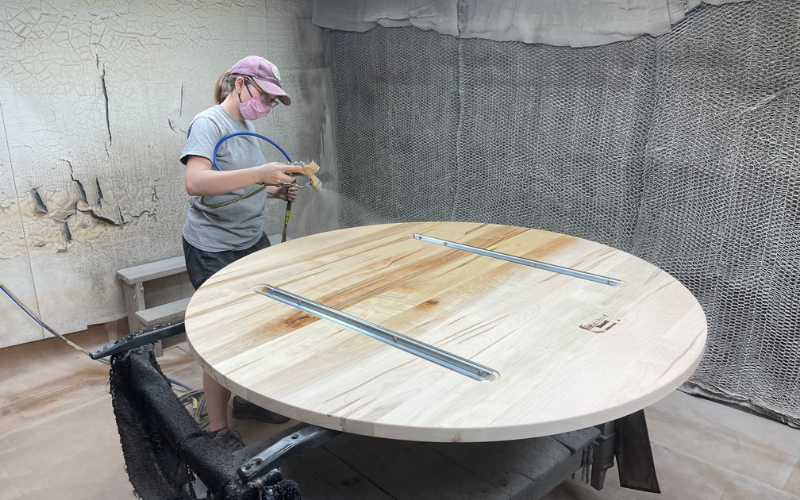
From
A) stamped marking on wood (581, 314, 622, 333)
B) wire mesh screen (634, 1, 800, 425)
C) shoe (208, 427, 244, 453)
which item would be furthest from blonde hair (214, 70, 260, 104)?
wire mesh screen (634, 1, 800, 425)

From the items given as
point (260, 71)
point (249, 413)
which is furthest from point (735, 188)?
point (249, 413)

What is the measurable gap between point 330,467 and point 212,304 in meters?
0.52

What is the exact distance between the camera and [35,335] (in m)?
2.85

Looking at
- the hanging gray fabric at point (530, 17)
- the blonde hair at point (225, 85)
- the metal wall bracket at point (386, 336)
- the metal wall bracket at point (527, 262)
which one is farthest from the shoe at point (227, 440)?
the hanging gray fabric at point (530, 17)

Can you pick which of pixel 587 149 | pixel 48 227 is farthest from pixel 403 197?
pixel 48 227

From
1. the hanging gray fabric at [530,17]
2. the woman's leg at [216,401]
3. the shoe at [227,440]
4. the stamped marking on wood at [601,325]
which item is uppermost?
the hanging gray fabric at [530,17]

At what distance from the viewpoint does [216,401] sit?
1.95 meters

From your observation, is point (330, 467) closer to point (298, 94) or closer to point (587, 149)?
point (587, 149)

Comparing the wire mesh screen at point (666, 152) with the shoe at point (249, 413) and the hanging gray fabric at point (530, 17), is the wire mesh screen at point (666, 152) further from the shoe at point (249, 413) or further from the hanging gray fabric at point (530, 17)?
the shoe at point (249, 413)

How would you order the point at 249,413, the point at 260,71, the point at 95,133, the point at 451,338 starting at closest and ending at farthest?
the point at 451,338 < the point at 260,71 < the point at 249,413 < the point at 95,133

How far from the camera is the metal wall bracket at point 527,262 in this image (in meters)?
1.66

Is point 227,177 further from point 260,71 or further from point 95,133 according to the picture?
point 95,133

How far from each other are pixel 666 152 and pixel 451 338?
1676mm

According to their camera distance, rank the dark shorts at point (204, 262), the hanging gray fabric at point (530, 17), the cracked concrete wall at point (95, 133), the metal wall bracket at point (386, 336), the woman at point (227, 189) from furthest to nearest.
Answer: the cracked concrete wall at point (95, 133) → the hanging gray fabric at point (530, 17) → the dark shorts at point (204, 262) → the woman at point (227, 189) → the metal wall bracket at point (386, 336)
